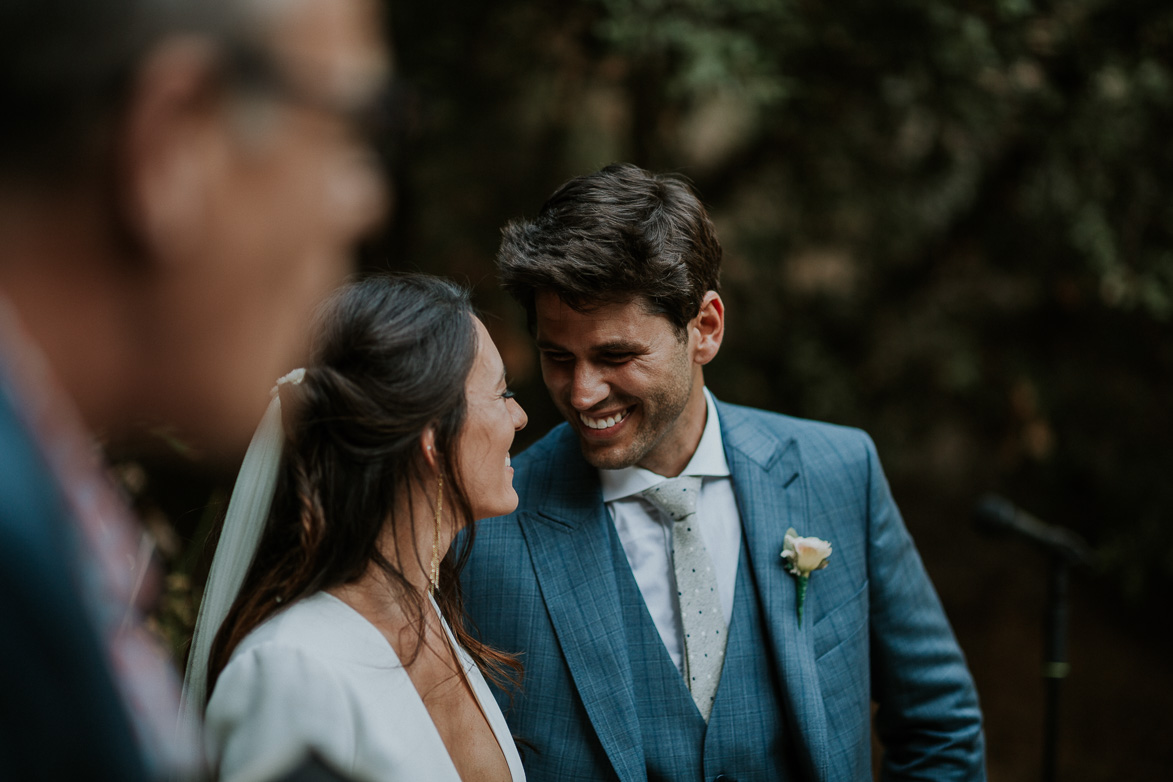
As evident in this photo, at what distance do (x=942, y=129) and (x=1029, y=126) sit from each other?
44 centimetres

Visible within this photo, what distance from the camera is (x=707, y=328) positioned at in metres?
2.37

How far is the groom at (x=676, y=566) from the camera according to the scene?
1981 millimetres

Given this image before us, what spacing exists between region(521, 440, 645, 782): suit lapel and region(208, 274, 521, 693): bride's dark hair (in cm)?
42

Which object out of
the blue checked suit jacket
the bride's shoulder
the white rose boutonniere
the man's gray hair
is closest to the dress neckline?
the blue checked suit jacket

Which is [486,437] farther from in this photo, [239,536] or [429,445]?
[239,536]

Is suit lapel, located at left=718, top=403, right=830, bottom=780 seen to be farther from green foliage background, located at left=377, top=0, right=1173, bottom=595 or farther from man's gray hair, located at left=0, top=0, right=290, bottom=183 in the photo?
man's gray hair, located at left=0, top=0, right=290, bottom=183

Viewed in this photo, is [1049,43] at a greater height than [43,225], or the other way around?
[1049,43]

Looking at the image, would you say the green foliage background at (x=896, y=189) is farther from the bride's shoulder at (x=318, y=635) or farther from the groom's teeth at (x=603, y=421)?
the bride's shoulder at (x=318, y=635)

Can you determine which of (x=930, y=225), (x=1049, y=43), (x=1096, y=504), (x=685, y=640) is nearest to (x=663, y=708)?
(x=685, y=640)

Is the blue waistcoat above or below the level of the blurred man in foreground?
below

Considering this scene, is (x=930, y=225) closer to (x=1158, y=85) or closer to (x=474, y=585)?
(x=1158, y=85)

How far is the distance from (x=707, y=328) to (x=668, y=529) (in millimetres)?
563

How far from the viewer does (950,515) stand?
6.62 meters

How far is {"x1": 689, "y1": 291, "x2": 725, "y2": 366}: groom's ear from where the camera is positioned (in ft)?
7.59
